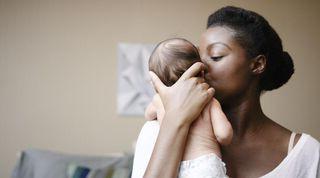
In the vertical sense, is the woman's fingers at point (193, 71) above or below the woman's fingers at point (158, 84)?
above

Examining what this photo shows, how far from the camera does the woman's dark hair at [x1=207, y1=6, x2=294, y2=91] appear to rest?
44.3 inches

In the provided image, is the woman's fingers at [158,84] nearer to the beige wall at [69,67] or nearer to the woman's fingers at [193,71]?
the woman's fingers at [193,71]

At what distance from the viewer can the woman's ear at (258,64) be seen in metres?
1.14

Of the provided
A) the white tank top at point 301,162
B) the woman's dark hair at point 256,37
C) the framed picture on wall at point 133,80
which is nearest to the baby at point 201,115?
the woman's dark hair at point 256,37

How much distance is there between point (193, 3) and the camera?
113 inches

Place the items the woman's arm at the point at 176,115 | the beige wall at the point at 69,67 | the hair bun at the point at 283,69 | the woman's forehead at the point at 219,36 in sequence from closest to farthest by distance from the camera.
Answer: the woman's arm at the point at 176,115 → the woman's forehead at the point at 219,36 → the hair bun at the point at 283,69 → the beige wall at the point at 69,67

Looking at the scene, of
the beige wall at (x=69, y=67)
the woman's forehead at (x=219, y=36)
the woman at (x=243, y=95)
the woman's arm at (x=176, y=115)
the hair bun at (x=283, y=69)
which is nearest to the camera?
the woman's arm at (x=176, y=115)

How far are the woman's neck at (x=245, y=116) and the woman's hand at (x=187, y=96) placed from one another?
190 mm

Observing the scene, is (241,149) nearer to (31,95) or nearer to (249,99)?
(249,99)

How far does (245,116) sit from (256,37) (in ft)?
0.81

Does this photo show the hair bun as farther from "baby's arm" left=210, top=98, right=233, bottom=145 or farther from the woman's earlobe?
"baby's arm" left=210, top=98, right=233, bottom=145

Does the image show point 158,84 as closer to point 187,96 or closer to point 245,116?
point 187,96

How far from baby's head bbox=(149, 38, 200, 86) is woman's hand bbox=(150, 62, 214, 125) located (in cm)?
3

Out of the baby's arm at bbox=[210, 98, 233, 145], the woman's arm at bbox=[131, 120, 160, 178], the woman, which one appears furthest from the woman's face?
the woman's arm at bbox=[131, 120, 160, 178]
